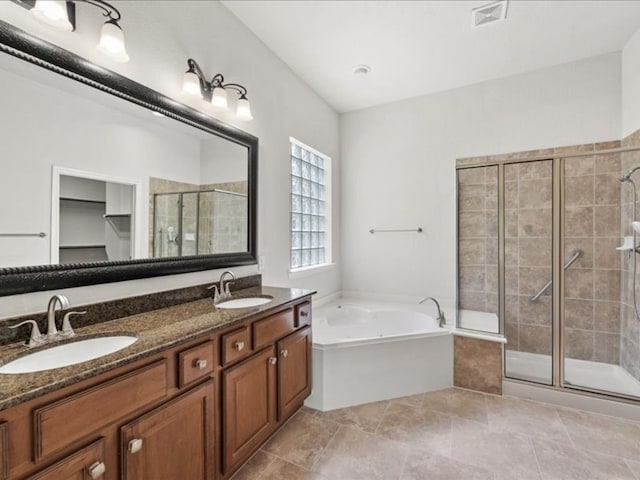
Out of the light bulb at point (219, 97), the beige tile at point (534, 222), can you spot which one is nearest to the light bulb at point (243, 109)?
the light bulb at point (219, 97)

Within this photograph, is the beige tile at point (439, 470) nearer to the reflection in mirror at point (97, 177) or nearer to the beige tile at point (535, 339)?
the beige tile at point (535, 339)

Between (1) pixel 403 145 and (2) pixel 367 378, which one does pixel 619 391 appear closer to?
(2) pixel 367 378

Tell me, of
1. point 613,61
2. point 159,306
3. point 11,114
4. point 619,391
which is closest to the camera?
point 11,114

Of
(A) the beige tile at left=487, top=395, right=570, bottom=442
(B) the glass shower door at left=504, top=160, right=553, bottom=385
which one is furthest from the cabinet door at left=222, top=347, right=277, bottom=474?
(B) the glass shower door at left=504, top=160, right=553, bottom=385

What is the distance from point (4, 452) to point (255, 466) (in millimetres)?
1266

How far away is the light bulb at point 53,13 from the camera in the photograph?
1.15m

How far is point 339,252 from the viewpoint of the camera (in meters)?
3.81

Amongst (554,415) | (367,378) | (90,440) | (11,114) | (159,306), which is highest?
(11,114)

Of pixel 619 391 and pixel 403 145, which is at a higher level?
pixel 403 145

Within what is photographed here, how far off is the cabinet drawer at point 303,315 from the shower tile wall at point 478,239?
1.78m

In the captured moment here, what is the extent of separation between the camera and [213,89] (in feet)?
6.40

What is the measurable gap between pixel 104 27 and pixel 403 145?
2.87 m

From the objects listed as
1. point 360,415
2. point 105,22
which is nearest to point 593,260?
point 360,415

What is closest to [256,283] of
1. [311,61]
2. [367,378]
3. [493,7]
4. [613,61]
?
[367,378]
